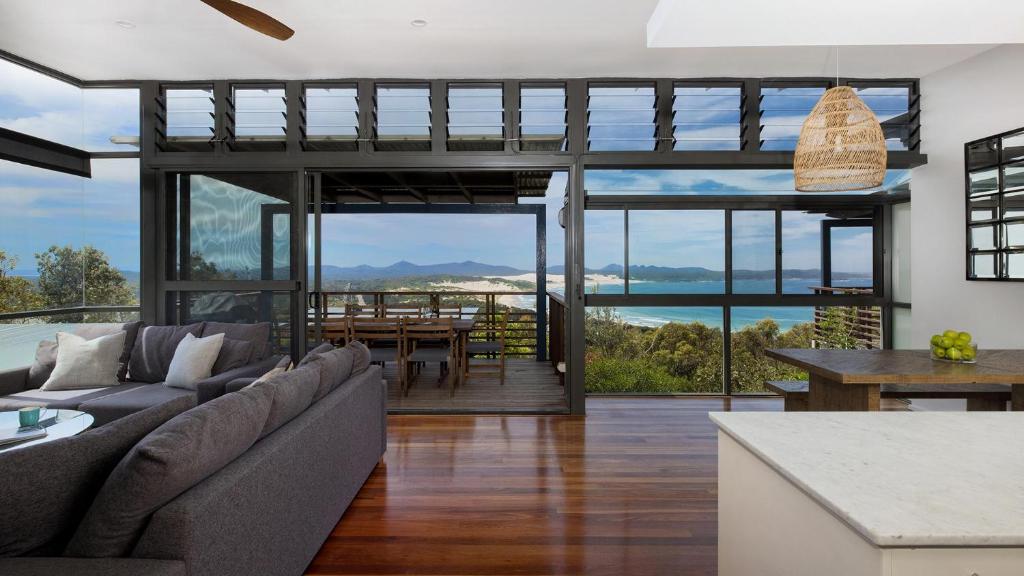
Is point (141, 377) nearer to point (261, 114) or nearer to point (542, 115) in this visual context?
point (261, 114)

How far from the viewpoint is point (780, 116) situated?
433 cm

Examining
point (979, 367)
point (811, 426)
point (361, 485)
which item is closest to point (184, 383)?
point (361, 485)

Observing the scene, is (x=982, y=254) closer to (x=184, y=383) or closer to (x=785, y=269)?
(x=785, y=269)

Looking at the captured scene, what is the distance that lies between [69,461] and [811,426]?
179cm

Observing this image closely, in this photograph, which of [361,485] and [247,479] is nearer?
[247,479]

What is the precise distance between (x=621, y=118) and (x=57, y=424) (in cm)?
416

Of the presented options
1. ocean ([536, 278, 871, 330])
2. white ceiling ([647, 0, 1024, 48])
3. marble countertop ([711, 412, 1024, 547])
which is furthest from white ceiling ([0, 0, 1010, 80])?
marble countertop ([711, 412, 1024, 547])

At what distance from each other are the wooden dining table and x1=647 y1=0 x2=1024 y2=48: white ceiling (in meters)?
1.45

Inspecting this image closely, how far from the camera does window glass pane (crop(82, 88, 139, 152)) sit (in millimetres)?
4406

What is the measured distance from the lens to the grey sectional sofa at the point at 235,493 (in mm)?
1183

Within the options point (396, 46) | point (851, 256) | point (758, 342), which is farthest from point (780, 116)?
point (396, 46)

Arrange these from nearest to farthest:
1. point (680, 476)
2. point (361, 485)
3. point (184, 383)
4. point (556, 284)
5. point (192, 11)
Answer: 1. point (361, 485)
2. point (680, 476)
3. point (192, 11)
4. point (184, 383)
5. point (556, 284)

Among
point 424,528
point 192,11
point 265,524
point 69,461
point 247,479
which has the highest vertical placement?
point 192,11

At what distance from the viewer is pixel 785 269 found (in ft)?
16.1
